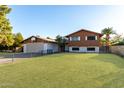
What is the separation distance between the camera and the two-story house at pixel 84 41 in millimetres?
33562

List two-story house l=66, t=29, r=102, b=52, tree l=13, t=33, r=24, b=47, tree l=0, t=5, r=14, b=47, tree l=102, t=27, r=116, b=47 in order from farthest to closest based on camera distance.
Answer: tree l=13, t=33, r=24, b=47, tree l=102, t=27, r=116, b=47, two-story house l=66, t=29, r=102, b=52, tree l=0, t=5, r=14, b=47

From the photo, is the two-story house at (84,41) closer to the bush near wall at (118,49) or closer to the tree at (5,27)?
the bush near wall at (118,49)

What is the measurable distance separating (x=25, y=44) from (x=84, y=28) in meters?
12.4

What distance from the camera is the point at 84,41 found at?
112 ft

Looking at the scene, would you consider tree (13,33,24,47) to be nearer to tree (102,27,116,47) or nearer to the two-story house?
the two-story house

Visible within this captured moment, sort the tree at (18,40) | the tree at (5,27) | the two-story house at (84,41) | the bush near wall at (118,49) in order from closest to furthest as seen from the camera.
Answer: the tree at (5,27) → the bush near wall at (118,49) → the two-story house at (84,41) → the tree at (18,40)

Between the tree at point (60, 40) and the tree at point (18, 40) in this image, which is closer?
the tree at point (60, 40)

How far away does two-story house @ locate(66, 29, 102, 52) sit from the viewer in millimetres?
33562

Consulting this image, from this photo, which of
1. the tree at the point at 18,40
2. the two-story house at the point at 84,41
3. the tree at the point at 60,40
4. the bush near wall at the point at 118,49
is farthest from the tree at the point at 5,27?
the bush near wall at the point at 118,49

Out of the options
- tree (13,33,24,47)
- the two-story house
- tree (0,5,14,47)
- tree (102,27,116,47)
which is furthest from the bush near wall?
tree (13,33,24,47)

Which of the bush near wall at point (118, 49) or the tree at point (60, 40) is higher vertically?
the tree at point (60, 40)

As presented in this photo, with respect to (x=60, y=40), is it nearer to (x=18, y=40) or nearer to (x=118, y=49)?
(x=18, y=40)

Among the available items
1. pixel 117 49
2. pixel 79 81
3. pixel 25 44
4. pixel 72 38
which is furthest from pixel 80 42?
pixel 79 81
